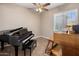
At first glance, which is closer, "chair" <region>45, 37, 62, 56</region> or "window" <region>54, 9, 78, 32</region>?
"window" <region>54, 9, 78, 32</region>

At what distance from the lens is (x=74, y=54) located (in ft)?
5.72

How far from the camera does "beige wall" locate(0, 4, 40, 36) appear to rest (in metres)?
1.71

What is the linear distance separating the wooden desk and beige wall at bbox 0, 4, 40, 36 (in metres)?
0.36

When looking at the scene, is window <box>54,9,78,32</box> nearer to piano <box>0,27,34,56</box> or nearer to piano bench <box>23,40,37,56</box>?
piano bench <box>23,40,37,56</box>

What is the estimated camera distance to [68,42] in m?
1.78

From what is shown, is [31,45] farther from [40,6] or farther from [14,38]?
[40,6]

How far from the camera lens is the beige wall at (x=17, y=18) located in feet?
5.61

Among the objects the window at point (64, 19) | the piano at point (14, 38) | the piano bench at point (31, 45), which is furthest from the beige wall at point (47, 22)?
the piano at point (14, 38)

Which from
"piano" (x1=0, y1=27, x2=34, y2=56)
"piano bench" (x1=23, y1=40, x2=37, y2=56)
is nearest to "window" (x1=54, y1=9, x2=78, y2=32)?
"piano bench" (x1=23, y1=40, x2=37, y2=56)

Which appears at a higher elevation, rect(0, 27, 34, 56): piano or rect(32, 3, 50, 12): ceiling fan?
rect(32, 3, 50, 12): ceiling fan

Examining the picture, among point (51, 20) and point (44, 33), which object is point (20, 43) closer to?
point (44, 33)

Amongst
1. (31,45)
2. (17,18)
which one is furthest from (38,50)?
(17,18)

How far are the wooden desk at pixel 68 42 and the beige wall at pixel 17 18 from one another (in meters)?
0.36

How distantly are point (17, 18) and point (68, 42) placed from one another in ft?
2.88
